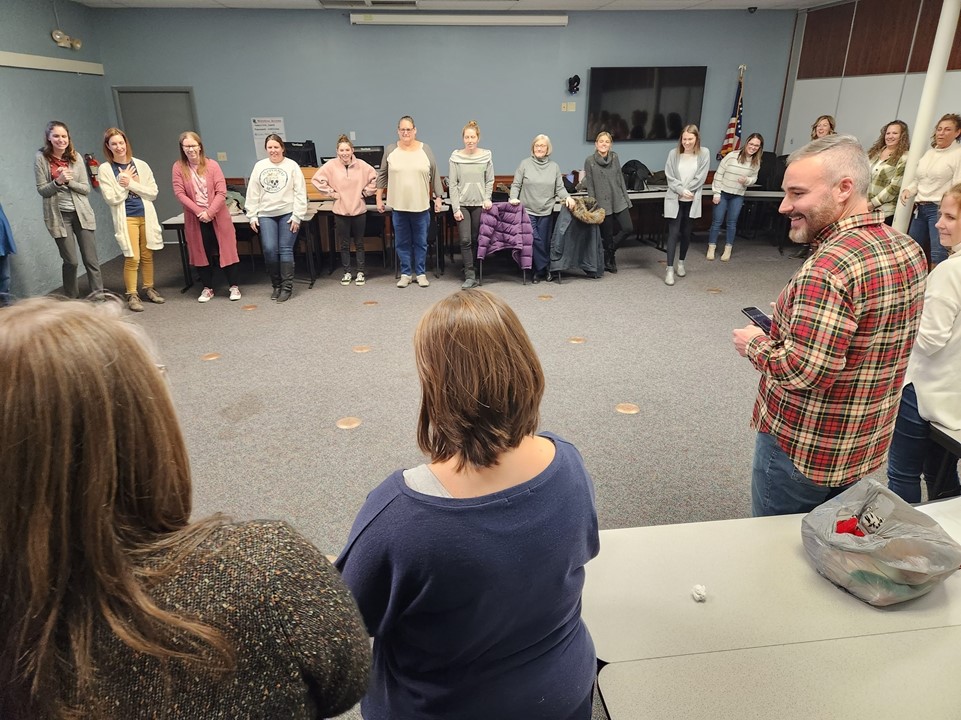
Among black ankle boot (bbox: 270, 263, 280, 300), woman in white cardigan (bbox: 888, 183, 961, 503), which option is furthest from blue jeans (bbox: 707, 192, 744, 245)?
woman in white cardigan (bbox: 888, 183, 961, 503)

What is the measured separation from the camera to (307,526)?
2.60m

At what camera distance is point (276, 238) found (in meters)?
5.65

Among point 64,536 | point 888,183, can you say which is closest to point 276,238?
point 64,536

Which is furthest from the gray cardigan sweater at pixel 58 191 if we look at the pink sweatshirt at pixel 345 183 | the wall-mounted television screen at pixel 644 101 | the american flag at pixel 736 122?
the american flag at pixel 736 122

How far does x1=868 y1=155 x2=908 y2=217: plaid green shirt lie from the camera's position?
5.87 m

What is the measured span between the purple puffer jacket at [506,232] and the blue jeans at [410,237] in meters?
0.55

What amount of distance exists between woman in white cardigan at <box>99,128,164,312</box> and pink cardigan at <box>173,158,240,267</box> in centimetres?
23

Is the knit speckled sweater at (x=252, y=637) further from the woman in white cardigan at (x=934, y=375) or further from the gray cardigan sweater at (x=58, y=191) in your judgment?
the gray cardigan sweater at (x=58, y=191)

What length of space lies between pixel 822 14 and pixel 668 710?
9.39m

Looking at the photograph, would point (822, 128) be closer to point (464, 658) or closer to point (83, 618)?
point (464, 658)

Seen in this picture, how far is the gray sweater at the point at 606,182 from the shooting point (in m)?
6.04

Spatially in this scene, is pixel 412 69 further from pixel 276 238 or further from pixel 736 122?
pixel 736 122

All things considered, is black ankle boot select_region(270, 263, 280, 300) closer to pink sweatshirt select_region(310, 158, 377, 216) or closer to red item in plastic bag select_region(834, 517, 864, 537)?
pink sweatshirt select_region(310, 158, 377, 216)

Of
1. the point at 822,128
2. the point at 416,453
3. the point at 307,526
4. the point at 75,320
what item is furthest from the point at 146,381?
the point at 822,128
